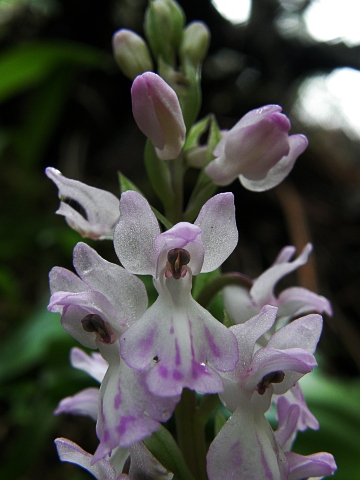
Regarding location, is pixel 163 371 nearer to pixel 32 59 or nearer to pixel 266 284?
pixel 266 284

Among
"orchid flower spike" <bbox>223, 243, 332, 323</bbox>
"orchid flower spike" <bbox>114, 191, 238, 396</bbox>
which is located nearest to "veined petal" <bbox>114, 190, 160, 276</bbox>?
"orchid flower spike" <bbox>114, 191, 238, 396</bbox>

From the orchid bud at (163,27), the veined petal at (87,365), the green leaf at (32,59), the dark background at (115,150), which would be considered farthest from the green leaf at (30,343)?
the green leaf at (32,59)

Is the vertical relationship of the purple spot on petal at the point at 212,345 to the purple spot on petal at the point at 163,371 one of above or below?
below

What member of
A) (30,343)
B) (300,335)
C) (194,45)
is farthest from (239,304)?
(30,343)

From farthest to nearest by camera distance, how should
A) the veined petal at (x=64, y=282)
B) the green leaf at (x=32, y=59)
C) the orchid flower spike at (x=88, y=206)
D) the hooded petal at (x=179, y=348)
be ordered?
the green leaf at (x=32, y=59) → the orchid flower spike at (x=88, y=206) → the veined petal at (x=64, y=282) → the hooded petal at (x=179, y=348)

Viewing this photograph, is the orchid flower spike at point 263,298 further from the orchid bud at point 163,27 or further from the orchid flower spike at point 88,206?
the orchid bud at point 163,27

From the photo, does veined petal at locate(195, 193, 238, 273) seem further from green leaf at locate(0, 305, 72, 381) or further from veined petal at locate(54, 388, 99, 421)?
green leaf at locate(0, 305, 72, 381)

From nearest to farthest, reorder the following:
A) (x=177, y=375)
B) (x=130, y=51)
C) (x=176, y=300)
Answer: (x=177, y=375), (x=176, y=300), (x=130, y=51)

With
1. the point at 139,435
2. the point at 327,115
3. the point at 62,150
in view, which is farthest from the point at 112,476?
the point at 327,115
